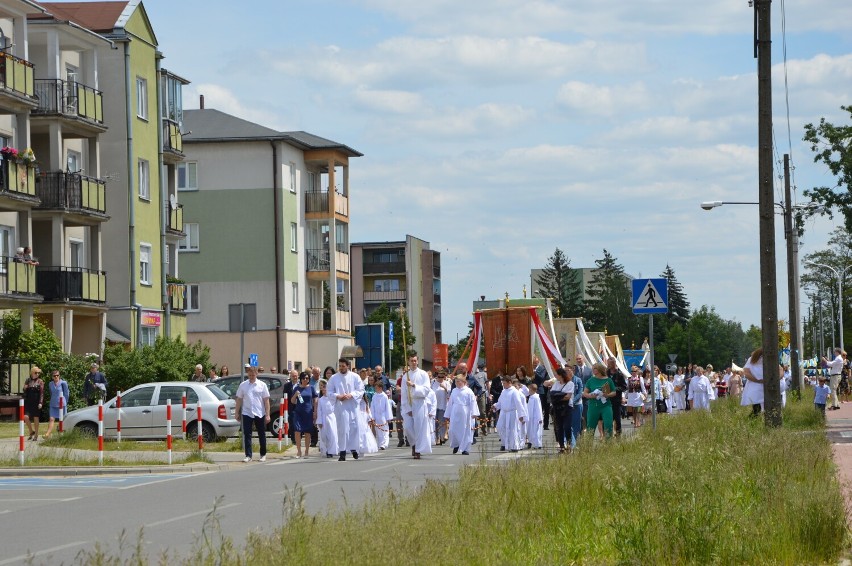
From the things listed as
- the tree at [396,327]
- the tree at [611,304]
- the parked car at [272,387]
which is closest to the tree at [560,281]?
the tree at [611,304]

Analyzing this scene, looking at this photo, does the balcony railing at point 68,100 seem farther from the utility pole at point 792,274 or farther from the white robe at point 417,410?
the utility pole at point 792,274

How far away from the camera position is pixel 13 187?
4359cm

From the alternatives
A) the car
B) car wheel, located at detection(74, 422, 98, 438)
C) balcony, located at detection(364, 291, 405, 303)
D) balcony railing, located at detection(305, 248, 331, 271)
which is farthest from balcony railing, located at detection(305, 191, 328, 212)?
balcony, located at detection(364, 291, 405, 303)

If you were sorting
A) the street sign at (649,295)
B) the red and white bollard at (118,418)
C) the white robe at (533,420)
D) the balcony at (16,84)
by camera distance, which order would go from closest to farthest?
1. the street sign at (649,295)
2. the red and white bollard at (118,418)
3. the white robe at (533,420)
4. the balcony at (16,84)

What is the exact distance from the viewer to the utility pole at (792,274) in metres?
45.7

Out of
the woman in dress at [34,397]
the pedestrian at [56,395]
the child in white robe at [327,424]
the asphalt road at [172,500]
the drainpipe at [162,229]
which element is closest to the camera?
the asphalt road at [172,500]

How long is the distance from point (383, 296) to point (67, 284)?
347ft

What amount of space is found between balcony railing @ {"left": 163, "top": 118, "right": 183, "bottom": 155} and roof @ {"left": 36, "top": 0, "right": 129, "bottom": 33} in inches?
182

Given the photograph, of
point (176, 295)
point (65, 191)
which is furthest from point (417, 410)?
point (176, 295)

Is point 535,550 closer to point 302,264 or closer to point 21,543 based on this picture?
point 21,543

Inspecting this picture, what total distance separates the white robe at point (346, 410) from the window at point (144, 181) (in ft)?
85.7

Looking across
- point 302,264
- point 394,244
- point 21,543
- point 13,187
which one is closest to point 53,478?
point 21,543

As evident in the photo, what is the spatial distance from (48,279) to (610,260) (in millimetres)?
119127

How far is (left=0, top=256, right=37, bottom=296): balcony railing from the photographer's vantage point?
4278 centimetres
